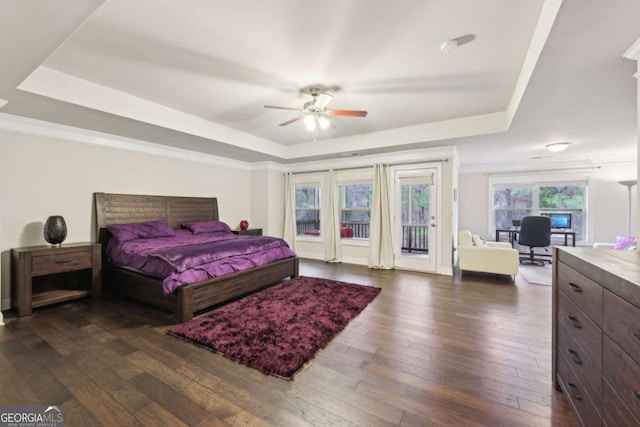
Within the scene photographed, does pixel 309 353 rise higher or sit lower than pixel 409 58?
lower

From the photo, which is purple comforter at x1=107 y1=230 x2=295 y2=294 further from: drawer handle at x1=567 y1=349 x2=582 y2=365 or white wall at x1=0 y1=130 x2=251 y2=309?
drawer handle at x1=567 y1=349 x2=582 y2=365

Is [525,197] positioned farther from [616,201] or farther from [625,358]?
[625,358]

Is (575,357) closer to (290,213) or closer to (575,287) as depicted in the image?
(575,287)

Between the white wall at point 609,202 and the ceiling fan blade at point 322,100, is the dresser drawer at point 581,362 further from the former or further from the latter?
the white wall at point 609,202

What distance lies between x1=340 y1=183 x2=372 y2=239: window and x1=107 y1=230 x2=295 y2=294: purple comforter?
89.0 inches

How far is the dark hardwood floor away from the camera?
1.56 m

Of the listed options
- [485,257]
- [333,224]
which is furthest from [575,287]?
[333,224]

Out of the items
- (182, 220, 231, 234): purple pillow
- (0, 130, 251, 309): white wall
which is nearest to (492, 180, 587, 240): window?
(182, 220, 231, 234): purple pillow

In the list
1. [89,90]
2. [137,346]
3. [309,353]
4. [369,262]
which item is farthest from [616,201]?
[89,90]

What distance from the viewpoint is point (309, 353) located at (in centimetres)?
220

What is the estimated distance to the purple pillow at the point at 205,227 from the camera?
4867 mm

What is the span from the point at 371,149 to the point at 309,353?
149 inches

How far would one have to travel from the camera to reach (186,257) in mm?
3008

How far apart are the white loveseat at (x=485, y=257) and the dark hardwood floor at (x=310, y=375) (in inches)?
56.3
